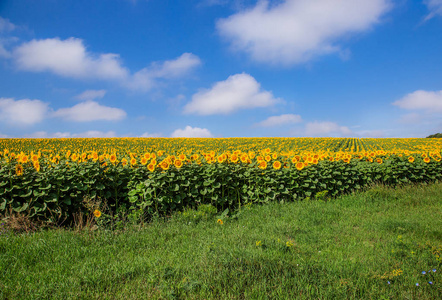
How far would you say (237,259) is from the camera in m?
3.17

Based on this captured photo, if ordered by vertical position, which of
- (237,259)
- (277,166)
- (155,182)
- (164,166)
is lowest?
(237,259)

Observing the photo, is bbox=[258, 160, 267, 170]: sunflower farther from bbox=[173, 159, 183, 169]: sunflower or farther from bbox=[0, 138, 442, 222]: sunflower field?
bbox=[173, 159, 183, 169]: sunflower

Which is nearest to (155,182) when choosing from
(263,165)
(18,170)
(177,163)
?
A: (177,163)

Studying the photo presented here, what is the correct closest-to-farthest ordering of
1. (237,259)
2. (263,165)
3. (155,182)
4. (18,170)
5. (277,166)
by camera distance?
(237,259), (18,170), (155,182), (263,165), (277,166)

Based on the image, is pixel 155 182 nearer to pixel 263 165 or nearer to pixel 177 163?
pixel 177 163

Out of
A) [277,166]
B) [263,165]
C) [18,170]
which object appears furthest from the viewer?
[277,166]

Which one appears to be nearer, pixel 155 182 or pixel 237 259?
pixel 237 259

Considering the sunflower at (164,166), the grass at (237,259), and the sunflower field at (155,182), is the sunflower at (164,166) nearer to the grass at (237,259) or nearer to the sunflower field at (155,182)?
the sunflower field at (155,182)

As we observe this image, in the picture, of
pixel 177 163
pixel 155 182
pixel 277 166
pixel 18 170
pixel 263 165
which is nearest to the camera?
pixel 18 170

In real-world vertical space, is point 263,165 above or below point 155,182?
above

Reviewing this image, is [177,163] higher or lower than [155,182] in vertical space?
higher

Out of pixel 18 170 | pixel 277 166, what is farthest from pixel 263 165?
pixel 18 170

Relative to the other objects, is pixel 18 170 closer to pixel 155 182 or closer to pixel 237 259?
pixel 155 182

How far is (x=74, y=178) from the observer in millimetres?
5602
